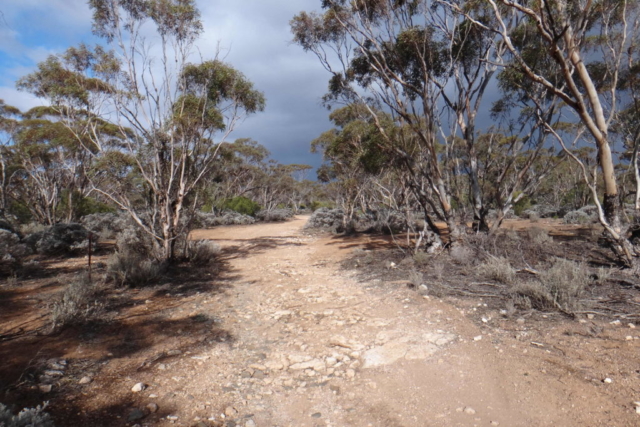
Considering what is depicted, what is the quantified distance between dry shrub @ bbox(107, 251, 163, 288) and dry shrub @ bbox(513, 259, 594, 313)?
20.7 feet

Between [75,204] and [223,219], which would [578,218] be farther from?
[75,204]

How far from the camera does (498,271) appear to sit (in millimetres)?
5961

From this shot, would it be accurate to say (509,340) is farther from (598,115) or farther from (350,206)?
(350,206)

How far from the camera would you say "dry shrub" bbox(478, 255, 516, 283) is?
5732mm

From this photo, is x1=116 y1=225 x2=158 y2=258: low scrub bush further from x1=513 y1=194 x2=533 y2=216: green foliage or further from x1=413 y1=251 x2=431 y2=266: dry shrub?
x1=513 y1=194 x2=533 y2=216: green foliage

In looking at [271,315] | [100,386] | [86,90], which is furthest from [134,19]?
[100,386]

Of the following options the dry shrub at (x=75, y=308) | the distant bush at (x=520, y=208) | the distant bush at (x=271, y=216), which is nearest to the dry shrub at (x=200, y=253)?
the dry shrub at (x=75, y=308)

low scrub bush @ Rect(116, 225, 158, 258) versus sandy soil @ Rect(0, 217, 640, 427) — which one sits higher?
low scrub bush @ Rect(116, 225, 158, 258)

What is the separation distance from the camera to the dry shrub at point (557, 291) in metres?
4.34

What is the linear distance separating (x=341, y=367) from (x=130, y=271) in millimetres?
4891

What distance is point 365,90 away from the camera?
11.5 metres

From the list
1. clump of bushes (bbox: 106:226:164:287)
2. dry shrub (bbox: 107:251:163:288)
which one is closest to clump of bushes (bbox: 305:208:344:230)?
clump of bushes (bbox: 106:226:164:287)

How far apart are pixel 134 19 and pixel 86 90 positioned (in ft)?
7.24

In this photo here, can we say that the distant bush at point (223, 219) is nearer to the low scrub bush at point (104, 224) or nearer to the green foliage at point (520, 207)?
the low scrub bush at point (104, 224)
